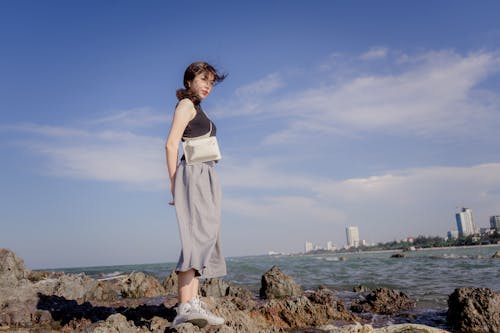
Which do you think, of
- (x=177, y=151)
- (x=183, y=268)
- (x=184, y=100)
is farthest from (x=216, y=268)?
(x=184, y=100)

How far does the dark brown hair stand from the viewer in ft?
11.4

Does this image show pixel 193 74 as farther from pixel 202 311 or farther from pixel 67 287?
pixel 67 287

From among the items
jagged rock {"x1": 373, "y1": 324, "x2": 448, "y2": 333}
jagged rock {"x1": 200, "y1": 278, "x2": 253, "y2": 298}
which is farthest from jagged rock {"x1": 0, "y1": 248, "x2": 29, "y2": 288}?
jagged rock {"x1": 373, "y1": 324, "x2": 448, "y2": 333}

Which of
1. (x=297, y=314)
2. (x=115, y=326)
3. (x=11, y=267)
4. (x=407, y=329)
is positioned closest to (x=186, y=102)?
(x=115, y=326)

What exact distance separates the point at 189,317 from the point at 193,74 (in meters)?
2.22

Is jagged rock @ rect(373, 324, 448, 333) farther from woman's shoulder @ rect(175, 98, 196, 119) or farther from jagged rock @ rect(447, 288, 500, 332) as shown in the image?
→ woman's shoulder @ rect(175, 98, 196, 119)

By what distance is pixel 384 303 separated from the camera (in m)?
6.79

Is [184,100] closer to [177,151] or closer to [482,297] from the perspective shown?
[177,151]

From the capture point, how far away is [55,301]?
533 cm

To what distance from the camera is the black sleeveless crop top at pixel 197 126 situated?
3426 millimetres

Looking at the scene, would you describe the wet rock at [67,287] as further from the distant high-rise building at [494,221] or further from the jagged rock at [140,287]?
the distant high-rise building at [494,221]

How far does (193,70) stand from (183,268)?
1.87 m

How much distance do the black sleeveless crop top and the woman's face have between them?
0.14m

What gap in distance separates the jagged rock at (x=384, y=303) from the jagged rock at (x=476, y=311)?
1182 mm
